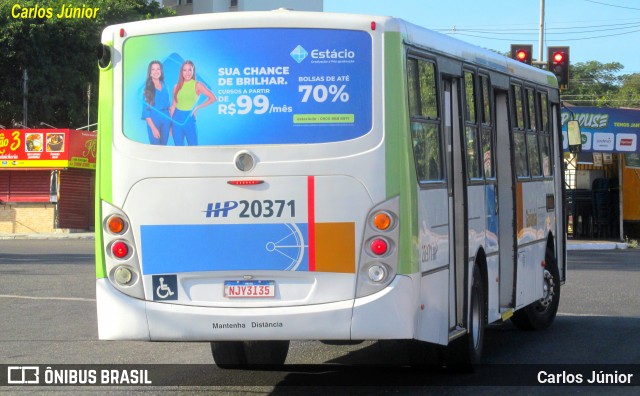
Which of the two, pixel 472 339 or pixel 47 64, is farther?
pixel 47 64

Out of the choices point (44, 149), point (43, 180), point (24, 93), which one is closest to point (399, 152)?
point (44, 149)

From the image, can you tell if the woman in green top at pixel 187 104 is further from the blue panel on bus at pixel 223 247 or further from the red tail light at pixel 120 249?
the red tail light at pixel 120 249

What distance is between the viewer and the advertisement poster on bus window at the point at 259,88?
7992 millimetres

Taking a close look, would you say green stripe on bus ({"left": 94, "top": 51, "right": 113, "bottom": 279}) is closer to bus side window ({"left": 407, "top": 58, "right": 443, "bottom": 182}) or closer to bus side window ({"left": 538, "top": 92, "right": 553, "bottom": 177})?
bus side window ({"left": 407, "top": 58, "right": 443, "bottom": 182})

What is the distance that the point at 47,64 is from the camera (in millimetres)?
58031

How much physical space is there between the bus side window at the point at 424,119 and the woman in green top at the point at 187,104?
1491mm

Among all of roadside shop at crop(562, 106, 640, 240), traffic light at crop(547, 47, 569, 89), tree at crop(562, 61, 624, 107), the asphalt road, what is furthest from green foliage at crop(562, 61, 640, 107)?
the asphalt road

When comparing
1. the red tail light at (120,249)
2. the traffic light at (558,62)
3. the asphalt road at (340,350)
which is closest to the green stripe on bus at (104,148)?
the red tail light at (120,249)

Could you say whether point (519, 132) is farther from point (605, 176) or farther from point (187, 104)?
point (605, 176)

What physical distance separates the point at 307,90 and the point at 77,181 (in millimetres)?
39115

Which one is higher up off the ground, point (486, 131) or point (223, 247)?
point (486, 131)

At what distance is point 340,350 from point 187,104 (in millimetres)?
4248

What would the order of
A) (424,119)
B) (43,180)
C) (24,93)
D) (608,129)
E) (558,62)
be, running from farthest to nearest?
(24,93) → (43,180) → (608,129) → (558,62) → (424,119)

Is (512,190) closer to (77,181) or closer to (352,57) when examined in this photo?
(352,57)
